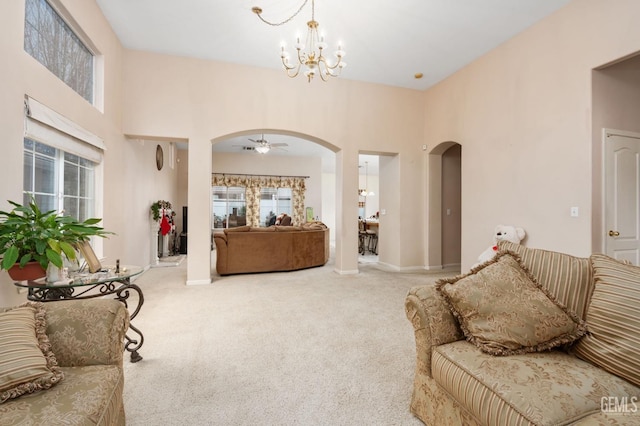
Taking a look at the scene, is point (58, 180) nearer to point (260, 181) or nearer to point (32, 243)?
point (32, 243)

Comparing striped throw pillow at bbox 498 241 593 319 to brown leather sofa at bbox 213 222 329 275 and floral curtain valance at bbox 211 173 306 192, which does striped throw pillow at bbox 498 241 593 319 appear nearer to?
brown leather sofa at bbox 213 222 329 275

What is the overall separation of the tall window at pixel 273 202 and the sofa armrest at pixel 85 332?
874cm

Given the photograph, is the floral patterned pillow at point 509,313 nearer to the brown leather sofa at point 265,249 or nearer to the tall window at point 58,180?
the tall window at point 58,180

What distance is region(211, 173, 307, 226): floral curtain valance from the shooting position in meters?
9.66

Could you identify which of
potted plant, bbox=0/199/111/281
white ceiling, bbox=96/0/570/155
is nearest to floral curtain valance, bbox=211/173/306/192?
white ceiling, bbox=96/0/570/155

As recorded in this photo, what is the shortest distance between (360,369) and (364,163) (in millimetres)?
9275

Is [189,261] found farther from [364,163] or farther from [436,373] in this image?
[364,163]

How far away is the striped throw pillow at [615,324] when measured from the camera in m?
1.19

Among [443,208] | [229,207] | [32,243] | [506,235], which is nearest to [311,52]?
[32,243]

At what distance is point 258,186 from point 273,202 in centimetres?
80

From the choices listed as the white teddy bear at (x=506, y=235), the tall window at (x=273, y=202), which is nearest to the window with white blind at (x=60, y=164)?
the white teddy bear at (x=506, y=235)

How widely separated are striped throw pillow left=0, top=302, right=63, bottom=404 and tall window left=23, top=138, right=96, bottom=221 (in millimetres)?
1692

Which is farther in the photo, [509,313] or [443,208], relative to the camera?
[443,208]

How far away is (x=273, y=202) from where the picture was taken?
10.3 metres
